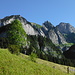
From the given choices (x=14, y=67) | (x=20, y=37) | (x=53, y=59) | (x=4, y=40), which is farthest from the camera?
(x=53, y=59)

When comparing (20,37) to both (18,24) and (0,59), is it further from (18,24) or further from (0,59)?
(0,59)

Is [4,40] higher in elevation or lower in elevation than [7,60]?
higher

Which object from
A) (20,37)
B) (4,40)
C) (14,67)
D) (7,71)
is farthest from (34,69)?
(4,40)

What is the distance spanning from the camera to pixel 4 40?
156 metres

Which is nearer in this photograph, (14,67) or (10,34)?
(14,67)

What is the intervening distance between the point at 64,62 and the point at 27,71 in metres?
153

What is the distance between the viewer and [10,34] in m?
59.0

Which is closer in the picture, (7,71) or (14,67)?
(7,71)

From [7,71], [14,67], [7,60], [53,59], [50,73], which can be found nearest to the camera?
[7,71]

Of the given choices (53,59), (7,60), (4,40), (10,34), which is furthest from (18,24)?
(53,59)

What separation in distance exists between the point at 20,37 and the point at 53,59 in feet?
378

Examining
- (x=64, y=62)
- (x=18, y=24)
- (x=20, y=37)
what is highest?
(x=18, y=24)

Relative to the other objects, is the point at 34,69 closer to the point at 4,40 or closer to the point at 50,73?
the point at 50,73

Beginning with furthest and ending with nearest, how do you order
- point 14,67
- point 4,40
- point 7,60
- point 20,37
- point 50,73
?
point 4,40 → point 20,37 → point 50,73 → point 7,60 → point 14,67
